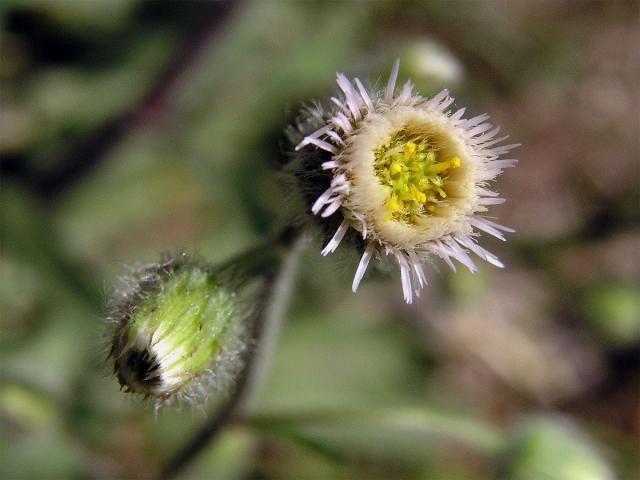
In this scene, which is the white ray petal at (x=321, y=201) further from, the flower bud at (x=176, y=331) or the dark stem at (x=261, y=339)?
the flower bud at (x=176, y=331)

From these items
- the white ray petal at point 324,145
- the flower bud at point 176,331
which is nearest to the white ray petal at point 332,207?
the white ray petal at point 324,145

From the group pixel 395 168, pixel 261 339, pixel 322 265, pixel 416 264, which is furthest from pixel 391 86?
pixel 322 265

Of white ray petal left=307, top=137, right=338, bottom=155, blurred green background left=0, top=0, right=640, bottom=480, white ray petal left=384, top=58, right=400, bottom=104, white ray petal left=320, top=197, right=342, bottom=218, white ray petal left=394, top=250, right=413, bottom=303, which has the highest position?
blurred green background left=0, top=0, right=640, bottom=480

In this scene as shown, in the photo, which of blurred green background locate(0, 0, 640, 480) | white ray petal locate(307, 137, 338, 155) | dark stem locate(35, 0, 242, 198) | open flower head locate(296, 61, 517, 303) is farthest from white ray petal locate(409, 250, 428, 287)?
dark stem locate(35, 0, 242, 198)

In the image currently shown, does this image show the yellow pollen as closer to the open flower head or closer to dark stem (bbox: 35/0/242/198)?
the open flower head

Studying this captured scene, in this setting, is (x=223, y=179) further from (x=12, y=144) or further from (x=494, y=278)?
(x=494, y=278)

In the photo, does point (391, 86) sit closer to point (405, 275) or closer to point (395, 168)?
point (395, 168)

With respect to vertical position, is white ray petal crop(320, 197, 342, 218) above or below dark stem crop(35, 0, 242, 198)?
below
